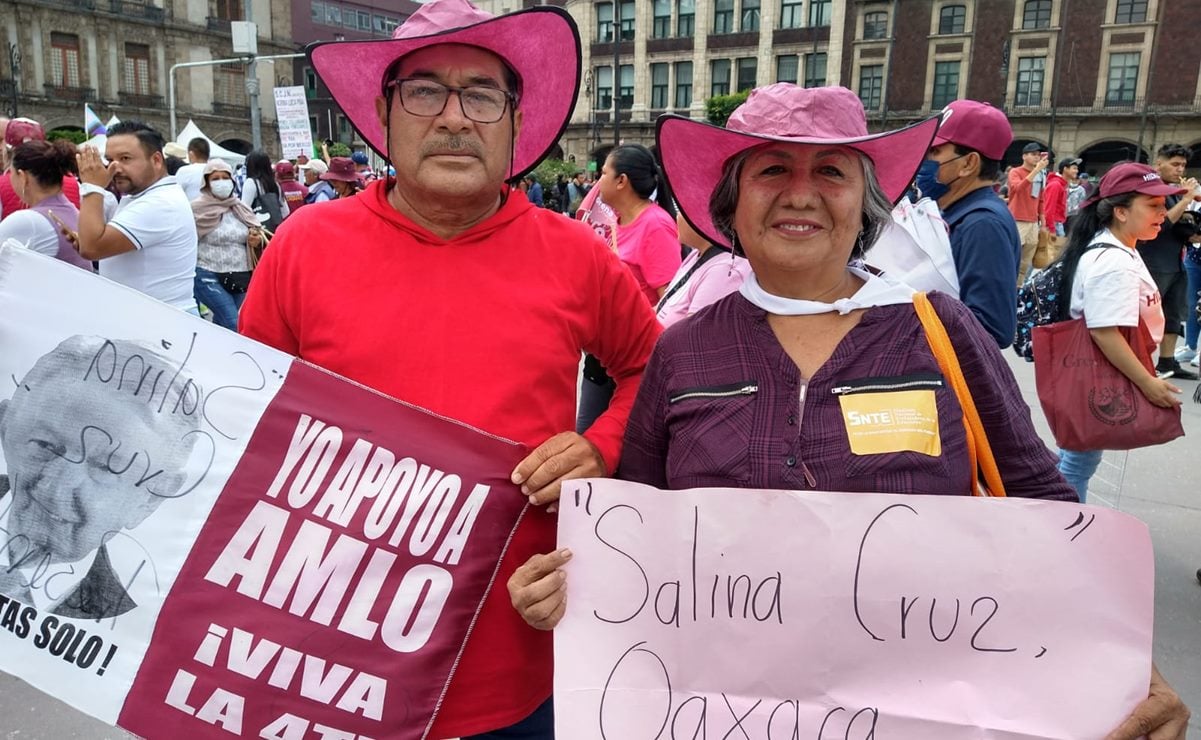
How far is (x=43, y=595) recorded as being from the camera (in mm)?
1633

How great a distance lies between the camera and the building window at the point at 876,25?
4372cm

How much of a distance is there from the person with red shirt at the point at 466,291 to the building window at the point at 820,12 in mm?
47692

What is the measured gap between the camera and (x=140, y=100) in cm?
4188

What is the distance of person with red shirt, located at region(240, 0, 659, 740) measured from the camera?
1.68m

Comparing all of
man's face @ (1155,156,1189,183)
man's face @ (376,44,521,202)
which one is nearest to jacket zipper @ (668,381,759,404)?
man's face @ (376,44,521,202)

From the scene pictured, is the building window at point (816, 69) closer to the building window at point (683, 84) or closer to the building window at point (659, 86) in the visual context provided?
the building window at point (683, 84)

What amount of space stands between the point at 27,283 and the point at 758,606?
5.13 feet

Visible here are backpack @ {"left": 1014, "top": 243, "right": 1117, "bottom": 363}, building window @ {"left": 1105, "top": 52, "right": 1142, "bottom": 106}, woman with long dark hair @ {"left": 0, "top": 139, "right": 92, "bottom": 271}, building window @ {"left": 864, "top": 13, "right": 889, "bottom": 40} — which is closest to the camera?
backpack @ {"left": 1014, "top": 243, "right": 1117, "bottom": 363}

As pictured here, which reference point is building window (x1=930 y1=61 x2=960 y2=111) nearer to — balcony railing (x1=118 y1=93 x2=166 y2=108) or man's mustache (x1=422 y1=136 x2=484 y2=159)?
balcony railing (x1=118 y1=93 x2=166 y2=108)

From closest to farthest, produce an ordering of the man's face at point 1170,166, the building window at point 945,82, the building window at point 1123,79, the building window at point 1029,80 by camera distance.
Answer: the man's face at point 1170,166
the building window at point 1123,79
the building window at point 1029,80
the building window at point 945,82

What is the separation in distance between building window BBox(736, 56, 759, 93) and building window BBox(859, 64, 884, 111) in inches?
223

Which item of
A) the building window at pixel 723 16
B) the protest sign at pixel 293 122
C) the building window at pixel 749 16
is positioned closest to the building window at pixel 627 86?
the building window at pixel 723 16

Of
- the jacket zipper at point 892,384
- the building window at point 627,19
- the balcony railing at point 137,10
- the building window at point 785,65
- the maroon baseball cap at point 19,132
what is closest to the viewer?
the jacket zipper at point 892,384

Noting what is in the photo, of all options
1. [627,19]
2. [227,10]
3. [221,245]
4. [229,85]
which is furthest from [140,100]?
[221,245]
